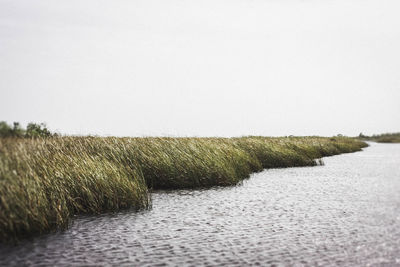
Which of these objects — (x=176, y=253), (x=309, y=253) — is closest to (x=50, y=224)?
(x=176, y=253)

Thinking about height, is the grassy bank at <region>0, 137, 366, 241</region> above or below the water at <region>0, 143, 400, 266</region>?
above

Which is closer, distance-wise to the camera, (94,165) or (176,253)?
(176,253)

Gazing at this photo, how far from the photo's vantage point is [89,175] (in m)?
10.9

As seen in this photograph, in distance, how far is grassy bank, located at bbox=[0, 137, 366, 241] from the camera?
7637mm

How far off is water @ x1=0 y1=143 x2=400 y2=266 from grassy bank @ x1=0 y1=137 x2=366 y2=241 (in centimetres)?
56

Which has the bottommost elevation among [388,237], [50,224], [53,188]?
[388,237]

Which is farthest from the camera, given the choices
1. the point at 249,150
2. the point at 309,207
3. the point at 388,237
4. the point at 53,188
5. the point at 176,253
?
the point at 249,150

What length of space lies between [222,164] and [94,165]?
672cm

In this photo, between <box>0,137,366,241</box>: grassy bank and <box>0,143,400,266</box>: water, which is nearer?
<box>0,143,400,266</box>: water

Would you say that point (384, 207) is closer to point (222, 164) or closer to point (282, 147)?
point (222, 164)

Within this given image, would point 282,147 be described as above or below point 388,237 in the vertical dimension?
above

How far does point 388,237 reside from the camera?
25.8 ft

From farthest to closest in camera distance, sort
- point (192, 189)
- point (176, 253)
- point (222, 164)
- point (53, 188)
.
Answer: point (222, 164)
point (192, 189)
point (53, 188)
point (176, 253)

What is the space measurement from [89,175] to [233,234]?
4835mm
